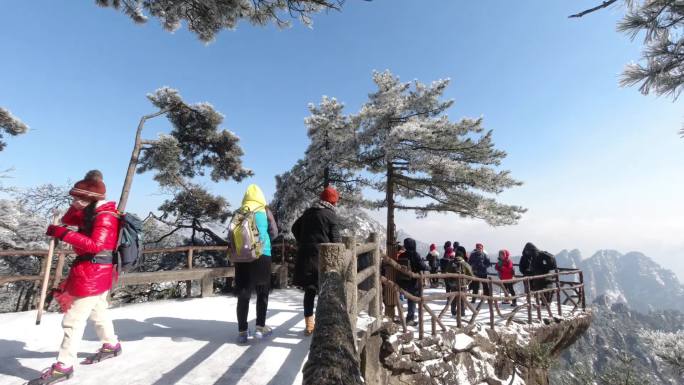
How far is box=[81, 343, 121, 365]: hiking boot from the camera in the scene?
299 cm

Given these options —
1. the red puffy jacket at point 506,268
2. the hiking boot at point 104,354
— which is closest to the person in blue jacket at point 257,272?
the hiking boot at point 104,354

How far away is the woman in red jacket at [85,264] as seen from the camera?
260cm

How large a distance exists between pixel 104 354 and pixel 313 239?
2.36m

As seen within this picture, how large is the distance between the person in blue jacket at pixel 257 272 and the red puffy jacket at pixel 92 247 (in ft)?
4.03

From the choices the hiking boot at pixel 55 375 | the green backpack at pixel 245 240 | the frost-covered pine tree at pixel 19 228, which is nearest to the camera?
the hiking boot at pixel 55 375

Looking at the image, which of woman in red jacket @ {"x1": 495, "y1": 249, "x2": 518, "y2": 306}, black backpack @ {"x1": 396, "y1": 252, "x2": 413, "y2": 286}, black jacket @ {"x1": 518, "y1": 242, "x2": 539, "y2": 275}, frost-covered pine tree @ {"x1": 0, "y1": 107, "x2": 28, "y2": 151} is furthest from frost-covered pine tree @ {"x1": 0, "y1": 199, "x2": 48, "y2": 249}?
black jacket @ {"x1": 518, "y1": 242, "x2": 539, "y2": 275}

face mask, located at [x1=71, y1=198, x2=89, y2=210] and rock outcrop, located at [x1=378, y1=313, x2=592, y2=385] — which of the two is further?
rock outcrop, located at [x1=378, y1=313, x2=592, y2=385]

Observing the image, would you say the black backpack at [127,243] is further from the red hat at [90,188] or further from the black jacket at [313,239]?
the black jacket at [313,239]

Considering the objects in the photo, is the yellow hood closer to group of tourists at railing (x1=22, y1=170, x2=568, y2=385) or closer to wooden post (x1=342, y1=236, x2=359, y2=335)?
group of tourists at railing (x1=22, y1=170, x2=568, y2=385)

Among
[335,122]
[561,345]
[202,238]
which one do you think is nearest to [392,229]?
[335,122]

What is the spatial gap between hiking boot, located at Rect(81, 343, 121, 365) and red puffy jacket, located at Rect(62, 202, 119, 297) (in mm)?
756

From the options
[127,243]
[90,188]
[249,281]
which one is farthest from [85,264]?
[249,281]

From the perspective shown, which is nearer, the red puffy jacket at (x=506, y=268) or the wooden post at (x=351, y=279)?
the wooden post at (x=351, y=279)

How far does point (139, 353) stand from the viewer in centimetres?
331
